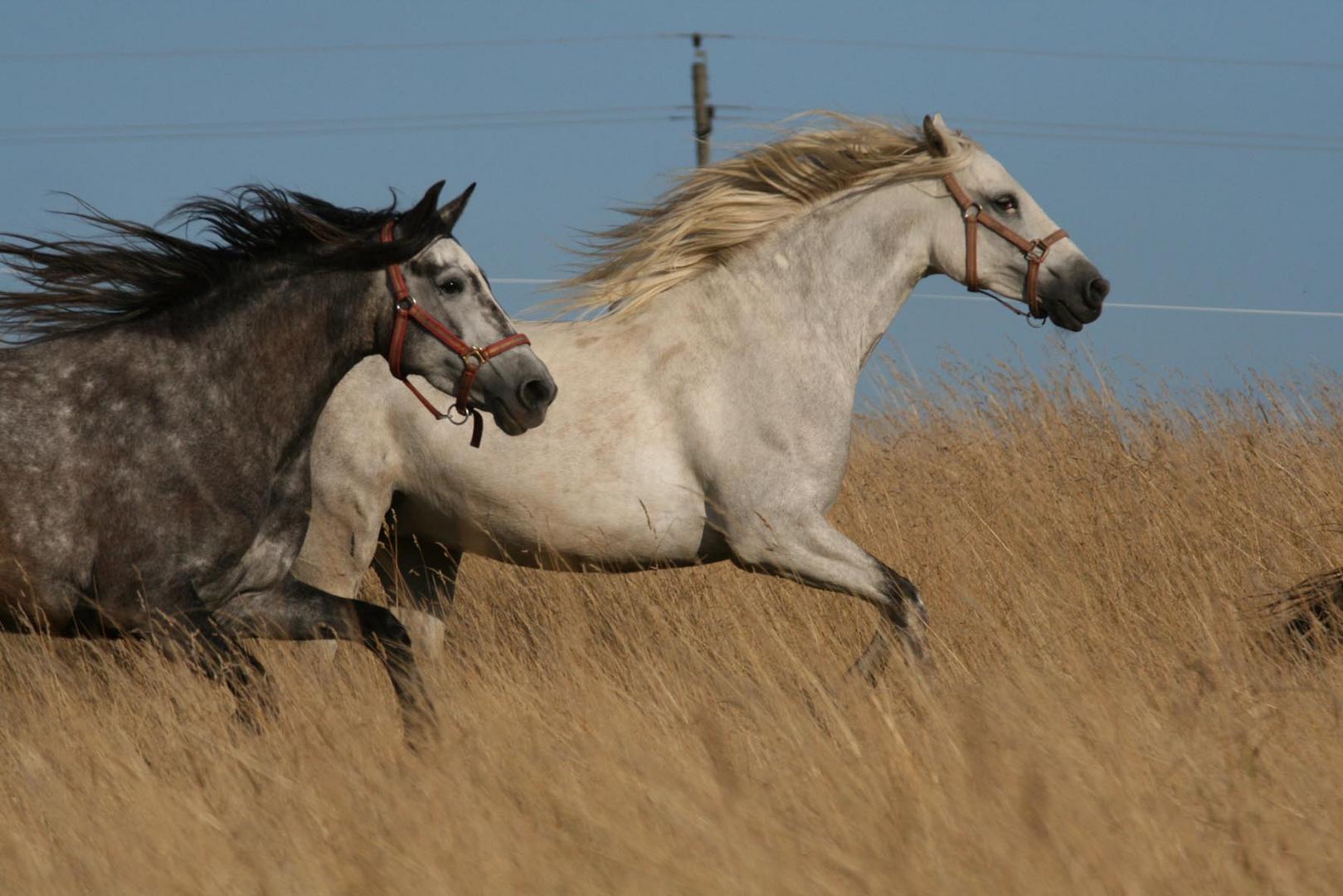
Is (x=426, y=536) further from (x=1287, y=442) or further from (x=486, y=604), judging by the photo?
(x=1287, y=442)

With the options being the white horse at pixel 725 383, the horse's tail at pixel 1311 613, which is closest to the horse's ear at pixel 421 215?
A: the white horse at pixel 725 383

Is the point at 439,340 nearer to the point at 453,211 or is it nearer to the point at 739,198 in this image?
the point at 453,211

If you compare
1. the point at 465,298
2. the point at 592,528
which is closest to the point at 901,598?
the point at 592,528

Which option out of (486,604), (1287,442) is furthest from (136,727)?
(1287,442)

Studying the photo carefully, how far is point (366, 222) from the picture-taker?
4434 millimetres

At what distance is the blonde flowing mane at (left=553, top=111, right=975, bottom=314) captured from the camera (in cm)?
520

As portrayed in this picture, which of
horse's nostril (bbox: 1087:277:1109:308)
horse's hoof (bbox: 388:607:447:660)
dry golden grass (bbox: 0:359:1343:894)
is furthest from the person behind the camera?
horse's hoof (bbox: 388:607:447:660)

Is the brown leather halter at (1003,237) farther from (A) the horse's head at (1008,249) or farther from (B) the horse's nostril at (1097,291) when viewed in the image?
(B) the horse's nostril at (1097,291)

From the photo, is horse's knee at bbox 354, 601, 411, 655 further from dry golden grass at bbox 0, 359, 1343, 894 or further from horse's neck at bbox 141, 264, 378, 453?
horse's neck at bbox 141, 264, 378, 453

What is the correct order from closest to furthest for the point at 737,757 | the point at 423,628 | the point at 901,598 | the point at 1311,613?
the point at 737,757
the point at 1311,613
the point at 901,598
the point at 423,628

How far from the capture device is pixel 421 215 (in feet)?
14.1

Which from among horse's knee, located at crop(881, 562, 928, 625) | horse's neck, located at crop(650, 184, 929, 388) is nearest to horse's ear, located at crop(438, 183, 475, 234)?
horse's neck, located at crop(650, 184, 929, 388)

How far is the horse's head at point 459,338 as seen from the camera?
4246 mm

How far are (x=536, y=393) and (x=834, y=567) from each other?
114 cm
